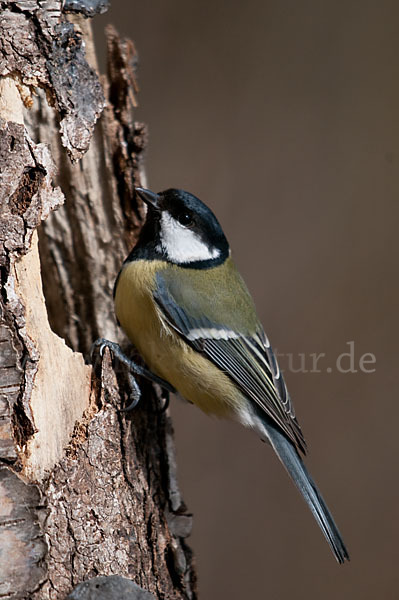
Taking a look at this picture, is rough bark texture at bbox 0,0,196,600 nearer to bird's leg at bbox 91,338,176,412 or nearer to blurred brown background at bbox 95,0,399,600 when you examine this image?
bird's leg at bbox 91,338,176,412

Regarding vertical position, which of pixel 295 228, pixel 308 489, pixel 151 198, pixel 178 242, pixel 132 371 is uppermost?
pixel 151 198

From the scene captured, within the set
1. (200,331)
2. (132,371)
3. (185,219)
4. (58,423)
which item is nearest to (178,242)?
(185,219)

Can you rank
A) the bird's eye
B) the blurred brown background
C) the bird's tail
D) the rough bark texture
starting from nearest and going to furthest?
the rough bark texture → the bird's tail → the bird's eye → the blurred brown background

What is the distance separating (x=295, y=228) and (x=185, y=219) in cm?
88

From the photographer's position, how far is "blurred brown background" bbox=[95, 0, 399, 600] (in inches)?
91.2

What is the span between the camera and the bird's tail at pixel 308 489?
1.47 m

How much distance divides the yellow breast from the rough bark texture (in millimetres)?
99

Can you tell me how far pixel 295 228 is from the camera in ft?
7.95

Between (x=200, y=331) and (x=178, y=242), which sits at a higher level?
(x=178, y=242)

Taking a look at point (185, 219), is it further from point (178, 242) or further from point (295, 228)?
point (295, 228)

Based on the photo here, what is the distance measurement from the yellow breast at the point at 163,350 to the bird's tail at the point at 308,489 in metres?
0.13

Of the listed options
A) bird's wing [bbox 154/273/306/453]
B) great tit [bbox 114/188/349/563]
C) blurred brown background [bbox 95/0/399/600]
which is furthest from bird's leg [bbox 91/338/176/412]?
blurred brown background [bbox 95/0/399/600]

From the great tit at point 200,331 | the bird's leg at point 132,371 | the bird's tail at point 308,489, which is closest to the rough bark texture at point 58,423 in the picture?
the bird's leg at point 132,371

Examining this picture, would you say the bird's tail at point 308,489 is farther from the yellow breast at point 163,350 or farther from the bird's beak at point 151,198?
the bird's beak at point 151,198
